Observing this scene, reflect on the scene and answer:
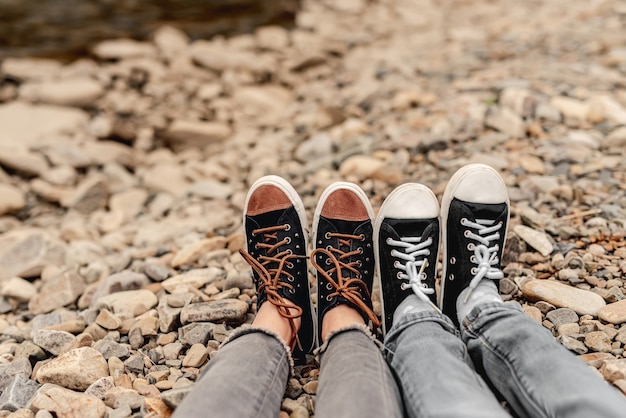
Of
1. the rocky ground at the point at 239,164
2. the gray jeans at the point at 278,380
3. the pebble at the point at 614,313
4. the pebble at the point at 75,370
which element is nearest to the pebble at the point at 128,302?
the rocky ground at the point at 239,164

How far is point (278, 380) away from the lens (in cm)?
167

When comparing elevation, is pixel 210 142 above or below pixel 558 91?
below

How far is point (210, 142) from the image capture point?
4.65 meters

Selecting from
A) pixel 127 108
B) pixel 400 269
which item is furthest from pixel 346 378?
pixel 127 108

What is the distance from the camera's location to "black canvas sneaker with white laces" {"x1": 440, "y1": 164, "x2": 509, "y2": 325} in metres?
2.13

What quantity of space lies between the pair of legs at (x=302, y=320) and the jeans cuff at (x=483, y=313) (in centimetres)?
32

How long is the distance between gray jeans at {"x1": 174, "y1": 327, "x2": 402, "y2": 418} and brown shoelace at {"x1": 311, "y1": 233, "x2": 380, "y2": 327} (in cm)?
24

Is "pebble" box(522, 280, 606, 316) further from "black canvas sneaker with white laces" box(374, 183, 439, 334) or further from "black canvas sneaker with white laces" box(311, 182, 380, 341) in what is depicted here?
"black canvas sneaker with white laces" box(311, 182, 380, 341)

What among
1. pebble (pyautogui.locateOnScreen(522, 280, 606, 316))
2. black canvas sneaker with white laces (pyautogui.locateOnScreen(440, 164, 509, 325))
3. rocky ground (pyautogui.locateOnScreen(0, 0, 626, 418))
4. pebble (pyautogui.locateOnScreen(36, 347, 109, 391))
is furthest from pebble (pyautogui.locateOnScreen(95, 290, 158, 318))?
pebble (pyautogui.locateOnScreen(522, 280, 606, 316))

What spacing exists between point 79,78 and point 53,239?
3.39m

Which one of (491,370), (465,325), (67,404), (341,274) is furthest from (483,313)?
(67,404)

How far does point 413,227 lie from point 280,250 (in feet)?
1.85

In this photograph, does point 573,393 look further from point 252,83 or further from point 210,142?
point 252,83

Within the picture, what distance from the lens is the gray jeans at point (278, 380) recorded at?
1.42 m
